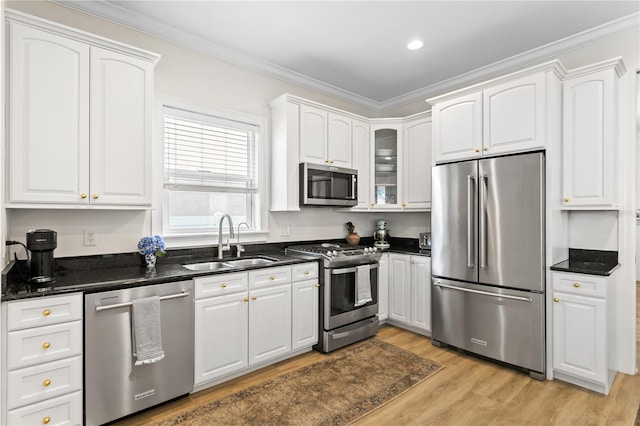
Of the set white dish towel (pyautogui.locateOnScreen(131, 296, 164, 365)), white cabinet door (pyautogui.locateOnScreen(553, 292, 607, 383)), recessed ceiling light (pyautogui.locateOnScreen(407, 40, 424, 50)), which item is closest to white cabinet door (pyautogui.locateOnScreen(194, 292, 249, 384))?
white dish towel (pyautogui.locateOnScreen(131, 296, 164, 365))

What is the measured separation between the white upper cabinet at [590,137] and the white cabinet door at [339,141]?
2.08 m

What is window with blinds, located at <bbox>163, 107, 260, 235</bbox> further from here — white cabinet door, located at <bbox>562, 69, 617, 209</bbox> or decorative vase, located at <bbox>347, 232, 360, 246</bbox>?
white cabinet door, located at <bbox>562, 69, 617, 209</bbox>

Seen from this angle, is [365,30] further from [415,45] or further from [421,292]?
[421,292]

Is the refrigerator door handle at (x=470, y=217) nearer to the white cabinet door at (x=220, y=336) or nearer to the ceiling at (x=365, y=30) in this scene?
the ceiling at (x=365, y=30)

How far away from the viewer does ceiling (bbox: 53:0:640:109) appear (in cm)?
266

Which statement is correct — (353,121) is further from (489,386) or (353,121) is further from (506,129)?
(489,386)

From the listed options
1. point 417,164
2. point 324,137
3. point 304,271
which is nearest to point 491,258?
point 417,164

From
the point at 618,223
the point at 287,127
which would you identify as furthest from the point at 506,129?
the point at 287,127

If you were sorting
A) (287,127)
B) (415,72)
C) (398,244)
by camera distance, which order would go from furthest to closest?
(398,244)
(415,72)
(287,127)

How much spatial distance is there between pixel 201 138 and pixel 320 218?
1.68 metres

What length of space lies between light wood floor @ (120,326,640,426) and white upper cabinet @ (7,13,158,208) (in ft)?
5.19

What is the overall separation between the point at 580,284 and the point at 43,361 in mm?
3635

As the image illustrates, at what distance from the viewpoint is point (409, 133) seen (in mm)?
4137

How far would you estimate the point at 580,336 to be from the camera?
103 inches
